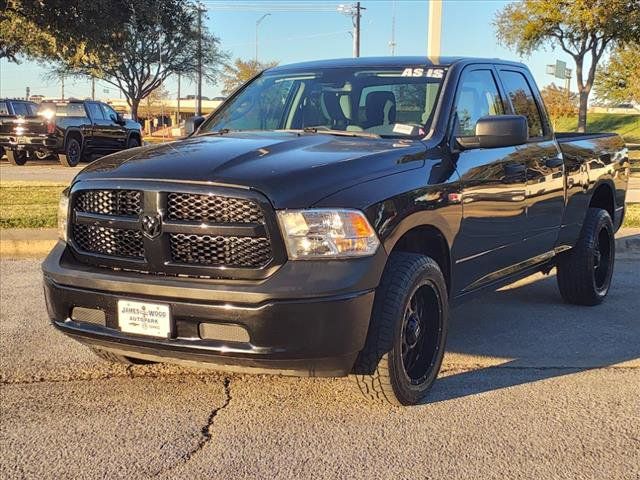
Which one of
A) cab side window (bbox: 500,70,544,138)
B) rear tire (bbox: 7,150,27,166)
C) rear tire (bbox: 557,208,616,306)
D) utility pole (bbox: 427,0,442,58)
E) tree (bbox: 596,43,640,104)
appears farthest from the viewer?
tree (bbox: 596,43,640,104)

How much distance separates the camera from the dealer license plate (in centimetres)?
344

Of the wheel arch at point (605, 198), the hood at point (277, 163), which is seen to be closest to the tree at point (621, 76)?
the wheel arch at point (605, 198)

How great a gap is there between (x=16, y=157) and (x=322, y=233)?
2084 centimetres

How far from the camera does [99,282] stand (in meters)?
3.58

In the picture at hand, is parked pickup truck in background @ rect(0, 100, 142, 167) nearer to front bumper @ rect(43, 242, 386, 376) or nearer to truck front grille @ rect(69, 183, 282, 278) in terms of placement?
truck front grille @ rect(69, 183, 282, 278)

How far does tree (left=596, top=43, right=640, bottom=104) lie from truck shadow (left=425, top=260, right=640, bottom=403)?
23651mm

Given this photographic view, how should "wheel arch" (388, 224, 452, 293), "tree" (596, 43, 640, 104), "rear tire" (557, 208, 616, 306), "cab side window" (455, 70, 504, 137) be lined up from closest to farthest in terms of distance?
"wheel arch" (388, 224, 452, 293) < "cab side window" (455, 70, 504, 137) < "rear tire" (557, 208, 616, 306) < "tree" (596, 43, 640, 104)

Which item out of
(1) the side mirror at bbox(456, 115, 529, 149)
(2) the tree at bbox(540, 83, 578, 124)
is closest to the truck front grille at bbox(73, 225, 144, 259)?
(1) the side mirror at bbox(456, 115, 529, 149)

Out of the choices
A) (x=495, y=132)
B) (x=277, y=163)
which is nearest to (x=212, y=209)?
(x=277, y=163)

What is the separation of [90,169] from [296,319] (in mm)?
1430

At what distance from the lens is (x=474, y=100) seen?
4.93 metres

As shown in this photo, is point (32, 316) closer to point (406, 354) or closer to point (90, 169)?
point (90, 169)

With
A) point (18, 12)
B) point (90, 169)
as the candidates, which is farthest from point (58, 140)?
point (90, 169)

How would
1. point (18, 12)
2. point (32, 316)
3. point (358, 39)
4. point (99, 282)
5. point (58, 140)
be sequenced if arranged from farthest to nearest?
1. point (358, 39)
2. point (58, 140)
3. point (18, 12)
4. point (32, 316)
5. point (99, 282)
